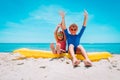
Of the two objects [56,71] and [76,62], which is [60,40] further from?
[56,71]

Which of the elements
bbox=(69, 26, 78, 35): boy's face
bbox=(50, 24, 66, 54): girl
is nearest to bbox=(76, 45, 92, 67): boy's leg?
bbox=(69, 26, 78, 35): boy's face

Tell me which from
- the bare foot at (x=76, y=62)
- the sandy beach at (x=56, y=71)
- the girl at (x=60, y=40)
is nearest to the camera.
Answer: the sandy beach at (x=56, y=71)

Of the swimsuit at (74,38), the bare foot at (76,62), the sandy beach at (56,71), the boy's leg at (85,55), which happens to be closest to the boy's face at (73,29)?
the swimsuit at (74,38)

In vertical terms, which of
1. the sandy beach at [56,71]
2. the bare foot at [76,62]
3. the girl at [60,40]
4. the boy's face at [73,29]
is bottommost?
the sandy beach at [56,71]

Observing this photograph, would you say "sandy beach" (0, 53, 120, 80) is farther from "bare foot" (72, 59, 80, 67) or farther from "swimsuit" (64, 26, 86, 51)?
"swimsuit" (64, 26, 86, 51)

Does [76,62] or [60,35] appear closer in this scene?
[76,62]

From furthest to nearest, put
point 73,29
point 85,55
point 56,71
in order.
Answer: point 73,29 < point 85,55 < point 56,71

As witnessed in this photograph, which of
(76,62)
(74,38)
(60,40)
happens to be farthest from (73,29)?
(76,62)

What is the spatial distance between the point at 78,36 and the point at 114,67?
5.06 ft

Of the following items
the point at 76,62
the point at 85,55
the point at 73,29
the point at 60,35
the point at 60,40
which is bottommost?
the point at 76,62

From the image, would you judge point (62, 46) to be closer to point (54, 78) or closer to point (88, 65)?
point (88, 65)

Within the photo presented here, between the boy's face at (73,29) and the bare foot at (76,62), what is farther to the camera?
the boy's face at (73,29)

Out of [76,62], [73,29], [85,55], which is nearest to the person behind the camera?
[76,62]

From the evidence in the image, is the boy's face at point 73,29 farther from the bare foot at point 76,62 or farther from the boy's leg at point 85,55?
the bare foot at point 76,62
